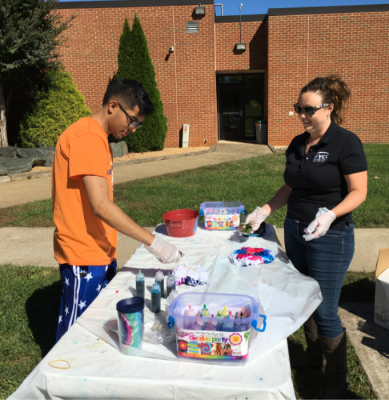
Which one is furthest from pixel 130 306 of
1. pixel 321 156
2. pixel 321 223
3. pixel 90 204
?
pixel 321 156

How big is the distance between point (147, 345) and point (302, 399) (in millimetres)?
1460

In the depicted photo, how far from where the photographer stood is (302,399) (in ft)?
8.21

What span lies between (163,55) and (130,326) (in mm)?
13894

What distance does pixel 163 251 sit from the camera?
7.22 feet

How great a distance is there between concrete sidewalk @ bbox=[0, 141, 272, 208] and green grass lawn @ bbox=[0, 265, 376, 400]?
3398mm

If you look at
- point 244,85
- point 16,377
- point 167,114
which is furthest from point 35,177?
point 244,85

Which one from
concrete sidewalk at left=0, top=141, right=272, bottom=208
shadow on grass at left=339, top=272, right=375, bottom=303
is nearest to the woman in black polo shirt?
shadow on grass at left=339, top=272, right=375, bottom=303

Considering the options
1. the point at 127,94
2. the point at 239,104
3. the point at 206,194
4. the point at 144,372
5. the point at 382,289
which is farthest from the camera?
the point at 239,104

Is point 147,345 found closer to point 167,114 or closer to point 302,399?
point 302,399

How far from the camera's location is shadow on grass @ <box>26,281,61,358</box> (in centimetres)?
319

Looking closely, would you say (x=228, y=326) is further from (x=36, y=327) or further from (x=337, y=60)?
(x=337, y=60)

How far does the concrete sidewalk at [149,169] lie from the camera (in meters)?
7.72

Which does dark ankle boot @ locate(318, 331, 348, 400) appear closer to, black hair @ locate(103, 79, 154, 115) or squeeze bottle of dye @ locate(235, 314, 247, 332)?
squeeze bottle of dye @ locate(235, 314, 247, 332)

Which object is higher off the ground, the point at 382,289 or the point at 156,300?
the point at 156,300
